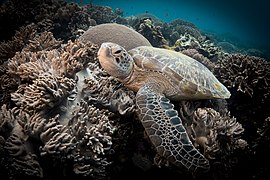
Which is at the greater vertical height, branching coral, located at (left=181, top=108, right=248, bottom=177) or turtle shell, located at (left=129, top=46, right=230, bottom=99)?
turtle shell, located at (left=129, top=46, right=230, bottom=99)

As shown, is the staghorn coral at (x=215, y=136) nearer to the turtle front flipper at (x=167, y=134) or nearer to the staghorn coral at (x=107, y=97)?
the turtle front flipper at (x=167, y=134)

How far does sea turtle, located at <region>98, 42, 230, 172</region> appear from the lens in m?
2.37

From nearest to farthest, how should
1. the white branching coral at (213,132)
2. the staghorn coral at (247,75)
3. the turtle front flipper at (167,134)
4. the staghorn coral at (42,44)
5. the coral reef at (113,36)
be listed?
the turtle front flipper at (167,134), the white branching coral at (213,132), the staghorn coral at (42,44), the staghorn coral at (247,75), the coral reef at (113,36)

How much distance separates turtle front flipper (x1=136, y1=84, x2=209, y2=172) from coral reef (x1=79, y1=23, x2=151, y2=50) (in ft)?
8.54

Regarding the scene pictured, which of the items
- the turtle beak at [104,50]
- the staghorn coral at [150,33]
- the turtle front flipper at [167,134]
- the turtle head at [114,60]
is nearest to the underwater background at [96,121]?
the turtle front flipper at [167,134]

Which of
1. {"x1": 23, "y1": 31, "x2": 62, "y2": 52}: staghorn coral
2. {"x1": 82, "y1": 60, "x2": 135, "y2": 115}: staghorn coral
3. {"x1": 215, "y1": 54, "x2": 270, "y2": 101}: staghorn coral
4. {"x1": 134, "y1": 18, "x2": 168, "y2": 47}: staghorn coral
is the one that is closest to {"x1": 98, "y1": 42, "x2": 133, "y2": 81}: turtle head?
{"x1": 82, "y1": 60, "x2": 135, "y2": 115}: staghorn coral

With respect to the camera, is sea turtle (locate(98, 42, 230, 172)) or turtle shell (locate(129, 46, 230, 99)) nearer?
sea turtle (locate(98, 42, 230, 172))

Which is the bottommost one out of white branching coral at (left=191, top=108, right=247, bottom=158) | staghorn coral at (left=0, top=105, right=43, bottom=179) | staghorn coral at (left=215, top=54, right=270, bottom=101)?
staghorn coral at (left=0, top=105, right=43, bottom=179)

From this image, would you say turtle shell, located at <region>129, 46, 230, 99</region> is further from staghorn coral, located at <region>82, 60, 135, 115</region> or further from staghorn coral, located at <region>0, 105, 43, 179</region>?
staghorn coral, located at <region>0, 105, 43, 179</region>

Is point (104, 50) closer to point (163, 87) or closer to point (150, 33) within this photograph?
point (163, 87)

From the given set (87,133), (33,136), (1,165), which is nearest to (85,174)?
(87,133)

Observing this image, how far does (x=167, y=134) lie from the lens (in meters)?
2.43

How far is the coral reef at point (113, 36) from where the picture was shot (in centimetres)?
493

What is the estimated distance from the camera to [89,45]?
324 centimetres
